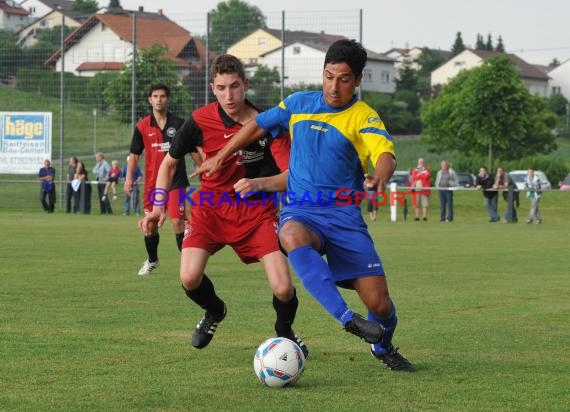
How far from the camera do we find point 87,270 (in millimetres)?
14852

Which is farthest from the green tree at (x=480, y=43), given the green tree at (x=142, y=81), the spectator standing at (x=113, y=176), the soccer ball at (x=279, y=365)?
the soccer ball at (x=279, y=365)

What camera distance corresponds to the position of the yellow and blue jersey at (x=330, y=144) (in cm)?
704

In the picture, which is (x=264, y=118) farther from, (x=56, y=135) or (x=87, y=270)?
(x=56, y=135)

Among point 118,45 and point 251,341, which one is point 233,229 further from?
point 118,45

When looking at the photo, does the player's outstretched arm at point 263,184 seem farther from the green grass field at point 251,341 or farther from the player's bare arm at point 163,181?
the green grass field at point 251,341

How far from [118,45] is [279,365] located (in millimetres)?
33106

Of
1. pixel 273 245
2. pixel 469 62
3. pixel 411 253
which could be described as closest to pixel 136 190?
pixel 411 253

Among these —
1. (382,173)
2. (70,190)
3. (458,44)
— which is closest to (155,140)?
(382,173)

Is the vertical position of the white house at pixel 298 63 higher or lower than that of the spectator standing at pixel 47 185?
higher

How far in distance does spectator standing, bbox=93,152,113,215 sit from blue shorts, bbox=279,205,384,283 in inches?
1147

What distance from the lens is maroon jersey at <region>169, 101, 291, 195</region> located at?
26.5ft

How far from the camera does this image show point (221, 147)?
320 inches

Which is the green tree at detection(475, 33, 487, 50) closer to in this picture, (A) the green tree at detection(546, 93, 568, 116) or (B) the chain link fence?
(A) the green tree at detection(546, 93, 568, 116)

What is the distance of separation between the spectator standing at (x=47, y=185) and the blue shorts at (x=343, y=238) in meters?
29.7
